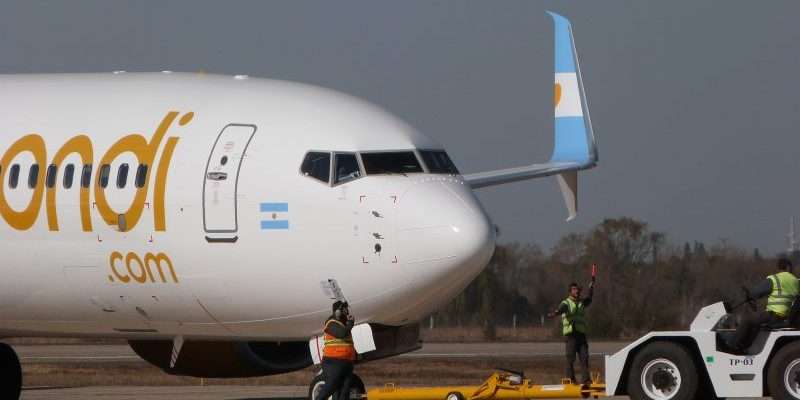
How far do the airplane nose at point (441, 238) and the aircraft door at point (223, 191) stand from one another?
7.13 feet

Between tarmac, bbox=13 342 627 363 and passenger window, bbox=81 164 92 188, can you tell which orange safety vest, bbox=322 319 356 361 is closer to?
passenger window, bbox=81 164 92 188

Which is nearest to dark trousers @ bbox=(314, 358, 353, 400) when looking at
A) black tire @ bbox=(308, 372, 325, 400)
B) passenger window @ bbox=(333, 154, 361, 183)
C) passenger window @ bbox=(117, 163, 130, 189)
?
black tire @ bbox=(308, 372, 325, 400)

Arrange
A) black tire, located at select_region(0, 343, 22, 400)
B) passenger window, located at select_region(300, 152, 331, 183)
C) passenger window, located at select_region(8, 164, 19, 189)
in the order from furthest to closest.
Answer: black tire, located at select_region(0, 343, 22, 400)
passenger window, located at select_region(8, 164, 19, 189)
passenger window, located at select_region(300, 152, 331, 183)

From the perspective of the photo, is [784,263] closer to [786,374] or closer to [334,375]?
[786,374]

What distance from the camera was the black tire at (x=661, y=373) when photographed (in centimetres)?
2117

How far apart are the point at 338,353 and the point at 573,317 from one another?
799cm

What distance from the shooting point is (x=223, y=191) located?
21.2 m

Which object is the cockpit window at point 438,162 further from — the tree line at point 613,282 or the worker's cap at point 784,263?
the tree line at point 613,282

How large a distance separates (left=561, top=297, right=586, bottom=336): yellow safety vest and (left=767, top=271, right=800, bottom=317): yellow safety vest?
6.18m

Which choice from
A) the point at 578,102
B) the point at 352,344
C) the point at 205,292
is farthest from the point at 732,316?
the point at 578,102

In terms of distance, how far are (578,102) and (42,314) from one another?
17.2 metres

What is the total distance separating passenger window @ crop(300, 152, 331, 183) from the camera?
2100 cm

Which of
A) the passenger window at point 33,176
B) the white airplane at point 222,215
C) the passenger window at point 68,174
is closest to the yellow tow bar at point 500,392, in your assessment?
the white airplane at point 222,215

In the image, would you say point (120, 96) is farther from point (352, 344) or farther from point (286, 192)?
point (352, 344)
